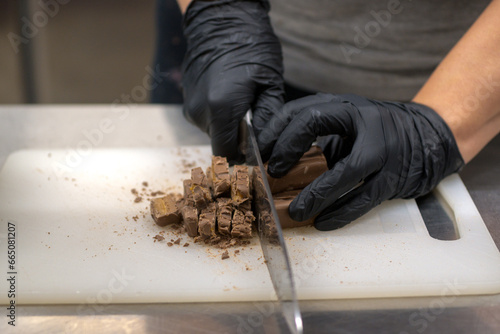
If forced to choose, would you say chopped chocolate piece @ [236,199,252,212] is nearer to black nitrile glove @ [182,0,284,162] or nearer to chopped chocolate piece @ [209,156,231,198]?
chopped chocolate piece @ [209,156,231,198]

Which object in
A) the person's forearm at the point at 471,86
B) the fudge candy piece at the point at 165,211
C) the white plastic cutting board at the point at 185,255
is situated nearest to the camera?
the white plastic cutting board at the point at 185,255

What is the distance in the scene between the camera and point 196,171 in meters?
2.29

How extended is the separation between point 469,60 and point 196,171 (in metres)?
1.38

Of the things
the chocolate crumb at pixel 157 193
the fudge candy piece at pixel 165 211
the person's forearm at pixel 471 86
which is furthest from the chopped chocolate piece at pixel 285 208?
the person's forearm at pixel 471 86

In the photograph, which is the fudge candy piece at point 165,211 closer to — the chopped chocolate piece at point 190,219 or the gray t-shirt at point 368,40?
the chopped chocolate piece at point 190,219

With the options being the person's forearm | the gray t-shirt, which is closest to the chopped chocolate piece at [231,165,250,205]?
the person's forearm

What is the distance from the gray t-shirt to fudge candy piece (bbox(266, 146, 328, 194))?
1.02 metres

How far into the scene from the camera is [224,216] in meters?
2.12

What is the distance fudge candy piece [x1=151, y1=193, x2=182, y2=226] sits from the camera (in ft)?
7.22

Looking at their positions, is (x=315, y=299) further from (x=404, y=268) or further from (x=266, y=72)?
(x=266, y=72)

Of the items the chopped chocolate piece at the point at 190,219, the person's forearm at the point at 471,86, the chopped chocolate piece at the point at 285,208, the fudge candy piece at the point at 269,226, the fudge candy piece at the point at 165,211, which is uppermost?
the person's forearm at the point at 471,86

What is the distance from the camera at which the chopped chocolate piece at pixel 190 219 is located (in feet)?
6.95

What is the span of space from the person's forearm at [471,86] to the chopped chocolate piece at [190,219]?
123 cm

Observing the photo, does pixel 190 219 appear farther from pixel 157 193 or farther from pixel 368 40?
pixel 368 40
